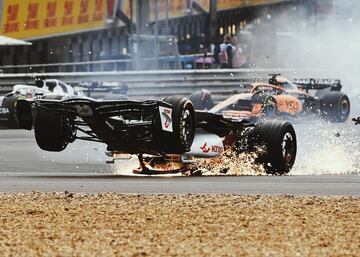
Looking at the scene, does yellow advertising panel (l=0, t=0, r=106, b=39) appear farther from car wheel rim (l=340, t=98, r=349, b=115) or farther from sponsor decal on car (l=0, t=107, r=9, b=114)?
car wheel rim (l=340, t=98, r=349, b=115)

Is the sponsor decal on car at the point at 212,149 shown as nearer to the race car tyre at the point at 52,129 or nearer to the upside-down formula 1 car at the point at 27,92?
the race car tyre at the point at 52,129

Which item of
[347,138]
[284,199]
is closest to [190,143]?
[284,199]

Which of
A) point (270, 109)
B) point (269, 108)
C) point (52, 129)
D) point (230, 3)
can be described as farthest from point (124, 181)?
point (230, 3)

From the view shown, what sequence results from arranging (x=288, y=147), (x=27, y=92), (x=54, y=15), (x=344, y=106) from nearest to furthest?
(x=288, y=147) < (x=27, y=92) < (x=344, y=106) < (x=54, y=15)

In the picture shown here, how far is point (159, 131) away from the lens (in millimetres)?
14219

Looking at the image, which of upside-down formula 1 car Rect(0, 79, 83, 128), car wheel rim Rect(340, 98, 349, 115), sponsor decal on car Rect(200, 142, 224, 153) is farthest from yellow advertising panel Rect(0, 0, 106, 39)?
sponsor decal on car Rect(200, 142, 224, 153)

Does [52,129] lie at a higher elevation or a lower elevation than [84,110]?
lower

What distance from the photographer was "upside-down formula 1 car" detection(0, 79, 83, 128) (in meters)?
24.7

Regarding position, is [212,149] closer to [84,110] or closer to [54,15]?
[84,110]


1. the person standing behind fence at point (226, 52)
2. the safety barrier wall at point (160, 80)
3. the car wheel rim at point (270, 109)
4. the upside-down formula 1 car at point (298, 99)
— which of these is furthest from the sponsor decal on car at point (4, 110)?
the person standing behind fence at point (226, 52)

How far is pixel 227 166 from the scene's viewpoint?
1611cm

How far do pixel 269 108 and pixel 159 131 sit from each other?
8.53m

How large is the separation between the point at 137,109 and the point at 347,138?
9.53 m

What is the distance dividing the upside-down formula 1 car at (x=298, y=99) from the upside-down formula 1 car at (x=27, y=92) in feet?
13.9
